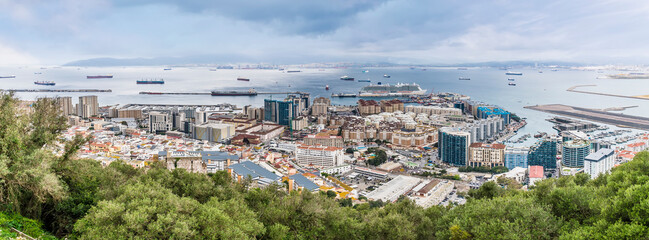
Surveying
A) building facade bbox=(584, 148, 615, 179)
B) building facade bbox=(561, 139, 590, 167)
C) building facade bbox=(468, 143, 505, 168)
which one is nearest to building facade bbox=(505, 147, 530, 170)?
building facade bbox=(468, 143, 505, 168)

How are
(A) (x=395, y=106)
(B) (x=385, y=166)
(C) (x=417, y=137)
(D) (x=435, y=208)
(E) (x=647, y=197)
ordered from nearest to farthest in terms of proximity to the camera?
(E) (x=647, y=197)
(D) (x=435, y=208)
(B) (x=385, y=166)
(C) (x=417, y=137)
(A) (x=395, y=106)

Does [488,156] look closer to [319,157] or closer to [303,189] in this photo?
[319,157]

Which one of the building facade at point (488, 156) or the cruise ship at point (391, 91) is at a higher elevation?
the cruise ship at point (391, 91)

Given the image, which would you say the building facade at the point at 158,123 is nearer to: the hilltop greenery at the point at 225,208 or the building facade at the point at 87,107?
the building facade at the point at 87,107

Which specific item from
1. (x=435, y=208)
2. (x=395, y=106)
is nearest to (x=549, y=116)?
(x=395, y=106)

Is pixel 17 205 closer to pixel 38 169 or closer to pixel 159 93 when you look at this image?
pixel 38 169

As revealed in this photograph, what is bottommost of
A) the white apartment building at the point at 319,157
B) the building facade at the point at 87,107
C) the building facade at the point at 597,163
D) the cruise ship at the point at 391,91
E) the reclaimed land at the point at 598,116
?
the white apartment building at the point at 319,157

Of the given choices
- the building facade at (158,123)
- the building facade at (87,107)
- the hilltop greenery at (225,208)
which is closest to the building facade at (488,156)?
the hilltop greenery at (225,208)

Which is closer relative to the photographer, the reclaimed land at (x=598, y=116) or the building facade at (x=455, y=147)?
the building facade at (x=455, y=147)
